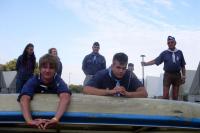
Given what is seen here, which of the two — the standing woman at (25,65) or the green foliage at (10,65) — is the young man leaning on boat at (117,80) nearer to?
the standing woman at (25,65)

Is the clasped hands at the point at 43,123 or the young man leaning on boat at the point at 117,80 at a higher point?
the young man leaning on boat at the point at 117,80

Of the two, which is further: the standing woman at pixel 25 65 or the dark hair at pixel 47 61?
the standing woman at pixel 25 65

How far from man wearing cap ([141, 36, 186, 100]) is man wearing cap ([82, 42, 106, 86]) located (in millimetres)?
1701

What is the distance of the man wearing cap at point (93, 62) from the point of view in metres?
10.8

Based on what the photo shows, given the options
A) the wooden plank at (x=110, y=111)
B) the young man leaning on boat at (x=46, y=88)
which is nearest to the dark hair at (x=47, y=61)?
the young man leaning on boat at (x=46, y=88)

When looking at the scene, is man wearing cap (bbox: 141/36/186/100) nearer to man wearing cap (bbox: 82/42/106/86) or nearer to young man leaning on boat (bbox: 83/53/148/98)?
man wearing cap (bbox: 82/42/106/86)

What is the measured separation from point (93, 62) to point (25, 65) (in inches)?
70.1

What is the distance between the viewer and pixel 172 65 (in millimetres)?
9477

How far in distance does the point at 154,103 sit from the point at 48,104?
1.08m

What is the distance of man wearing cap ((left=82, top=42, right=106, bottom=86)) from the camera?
10789 millimetres

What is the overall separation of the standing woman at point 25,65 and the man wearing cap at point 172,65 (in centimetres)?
260

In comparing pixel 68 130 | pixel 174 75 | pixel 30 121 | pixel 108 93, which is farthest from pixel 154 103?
pixel 174 75

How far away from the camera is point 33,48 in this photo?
973 centimetres

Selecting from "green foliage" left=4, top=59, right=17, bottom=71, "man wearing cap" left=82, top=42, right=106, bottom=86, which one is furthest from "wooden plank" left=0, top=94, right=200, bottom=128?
"green foliage" left=4, top=59, right=17, bottom=71
